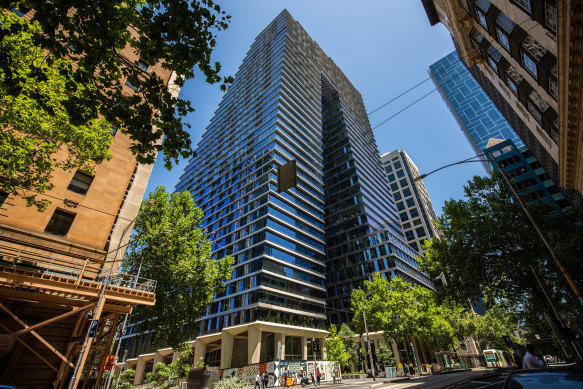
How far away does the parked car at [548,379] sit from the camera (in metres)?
3.34

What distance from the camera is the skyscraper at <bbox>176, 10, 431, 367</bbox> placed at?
38.0 meters

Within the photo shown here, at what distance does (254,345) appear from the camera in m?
33.1

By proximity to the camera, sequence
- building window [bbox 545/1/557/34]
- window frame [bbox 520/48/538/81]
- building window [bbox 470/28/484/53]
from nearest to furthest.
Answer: building window [bbox 545/1/557/34] → window frame [bbox 520/48/538/81] → building window [bbox 470/28/484/53]

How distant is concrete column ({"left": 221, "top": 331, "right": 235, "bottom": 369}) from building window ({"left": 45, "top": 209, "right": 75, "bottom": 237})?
3000cm

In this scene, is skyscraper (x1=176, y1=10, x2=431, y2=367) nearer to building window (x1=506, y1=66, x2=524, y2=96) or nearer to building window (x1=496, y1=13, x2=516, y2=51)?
building window (x1=496, y1=13, x2=516, y2=51)

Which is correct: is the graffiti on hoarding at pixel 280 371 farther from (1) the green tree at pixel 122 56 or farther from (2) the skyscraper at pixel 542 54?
(1) the green tree at pixel 122 56

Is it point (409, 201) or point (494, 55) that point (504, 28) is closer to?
point (494, 55)

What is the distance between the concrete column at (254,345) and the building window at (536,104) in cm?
3823

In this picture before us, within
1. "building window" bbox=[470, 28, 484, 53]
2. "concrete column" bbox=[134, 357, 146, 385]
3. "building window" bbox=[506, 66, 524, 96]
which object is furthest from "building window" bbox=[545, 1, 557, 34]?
"concrete column" bbox=[134, 357, 146, 385]

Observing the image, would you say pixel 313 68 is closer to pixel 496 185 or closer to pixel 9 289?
pixel 496 185

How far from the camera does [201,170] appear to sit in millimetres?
70812

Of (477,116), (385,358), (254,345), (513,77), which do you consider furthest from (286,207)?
(477,116)

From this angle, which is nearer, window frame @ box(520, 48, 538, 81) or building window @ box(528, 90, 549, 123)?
window frame @ box(520, 48, 538, 81)

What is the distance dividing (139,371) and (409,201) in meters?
84.5
